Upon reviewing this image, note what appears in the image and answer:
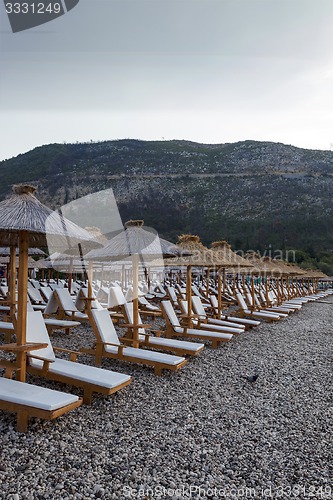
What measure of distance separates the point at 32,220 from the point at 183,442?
7.56 ft

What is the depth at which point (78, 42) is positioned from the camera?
1212 centimetres

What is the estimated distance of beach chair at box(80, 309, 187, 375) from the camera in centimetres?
466

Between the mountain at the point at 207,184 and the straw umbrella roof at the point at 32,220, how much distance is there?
1364 inches

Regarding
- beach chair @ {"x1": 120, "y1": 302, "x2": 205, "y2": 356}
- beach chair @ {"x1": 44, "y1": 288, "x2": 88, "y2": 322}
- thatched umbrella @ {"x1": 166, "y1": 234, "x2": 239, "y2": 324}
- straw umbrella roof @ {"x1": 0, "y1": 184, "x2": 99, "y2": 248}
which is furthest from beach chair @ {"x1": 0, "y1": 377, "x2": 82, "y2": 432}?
thatched umbrella @ {"x1": 166, "y1": 234, "x2": 239, "y2": 324}

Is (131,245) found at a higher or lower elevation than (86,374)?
higher

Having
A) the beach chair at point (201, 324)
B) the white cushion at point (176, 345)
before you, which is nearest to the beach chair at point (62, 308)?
the beach chair at point (201, 324)

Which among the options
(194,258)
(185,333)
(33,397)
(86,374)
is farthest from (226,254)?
(33,397)

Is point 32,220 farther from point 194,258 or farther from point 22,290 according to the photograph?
point 194,258

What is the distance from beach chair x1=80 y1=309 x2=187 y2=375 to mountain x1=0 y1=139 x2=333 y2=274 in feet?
110

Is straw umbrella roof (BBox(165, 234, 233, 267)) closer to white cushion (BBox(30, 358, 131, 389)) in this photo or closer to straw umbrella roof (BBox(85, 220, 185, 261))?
straw umbrella roof (BBox(85, 220, 185, 261))

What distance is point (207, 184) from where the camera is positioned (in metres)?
47.5

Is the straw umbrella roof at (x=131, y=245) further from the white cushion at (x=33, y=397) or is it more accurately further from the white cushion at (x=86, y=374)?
the white cushion at (x=33, y=397)

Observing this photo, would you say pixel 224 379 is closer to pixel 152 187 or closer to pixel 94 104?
pixel 94 104

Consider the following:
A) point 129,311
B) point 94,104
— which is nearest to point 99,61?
point 94,104
